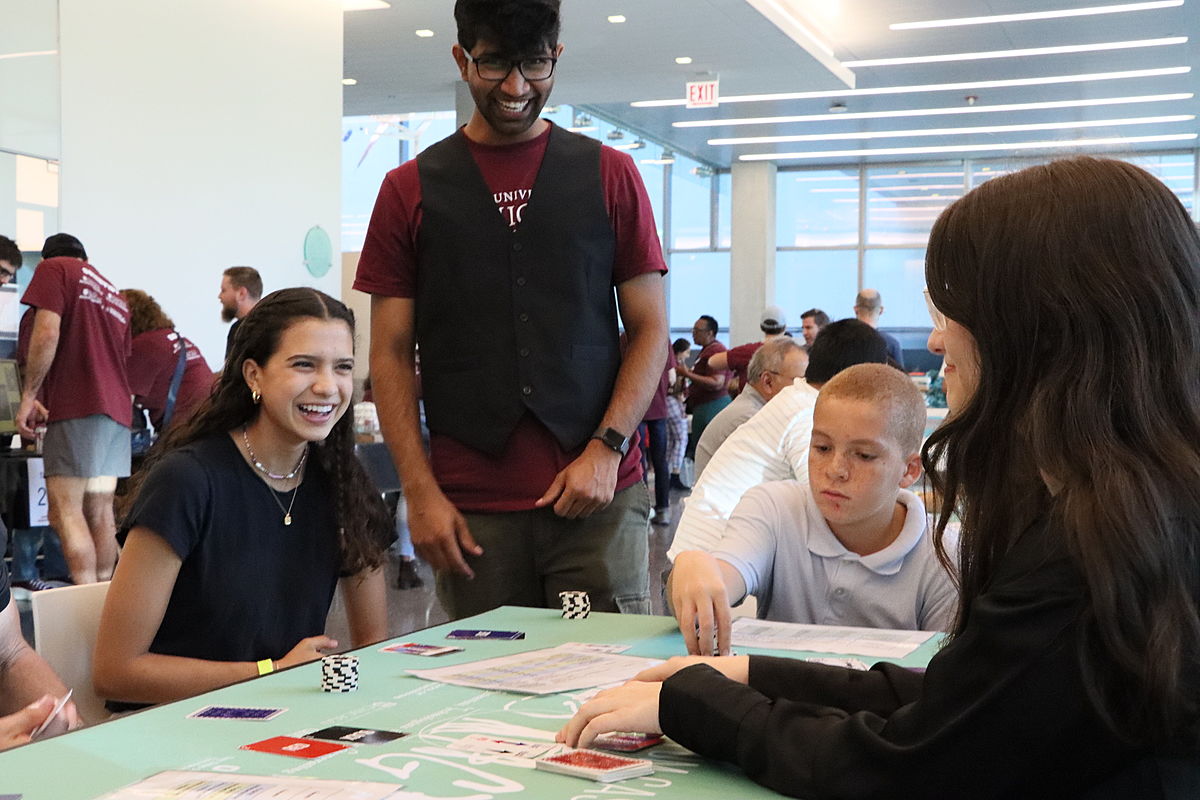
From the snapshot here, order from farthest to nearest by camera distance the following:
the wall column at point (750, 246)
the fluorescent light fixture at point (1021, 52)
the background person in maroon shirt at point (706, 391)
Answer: the wall column at point (750, 246) → the fluorescent light fixture at point (1021, 52) → the background person in maroon shirt at point (706, 391)

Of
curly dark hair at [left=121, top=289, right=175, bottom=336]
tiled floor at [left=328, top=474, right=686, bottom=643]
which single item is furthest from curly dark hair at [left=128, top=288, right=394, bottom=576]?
curly dark hair at [left=121, top=289, right=175, bottom=336]

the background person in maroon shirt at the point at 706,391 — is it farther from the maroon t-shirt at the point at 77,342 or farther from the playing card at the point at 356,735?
the playing card at the point at 356,735

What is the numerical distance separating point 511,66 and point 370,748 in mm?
1375

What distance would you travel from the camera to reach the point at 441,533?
7.52 ft

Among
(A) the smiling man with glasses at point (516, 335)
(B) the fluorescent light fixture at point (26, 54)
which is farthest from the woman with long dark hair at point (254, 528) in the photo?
(B) the fluorescent light fixture at point (26, 54)

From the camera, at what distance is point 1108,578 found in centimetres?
94

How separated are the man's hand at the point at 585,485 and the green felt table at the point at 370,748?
555 millimetres

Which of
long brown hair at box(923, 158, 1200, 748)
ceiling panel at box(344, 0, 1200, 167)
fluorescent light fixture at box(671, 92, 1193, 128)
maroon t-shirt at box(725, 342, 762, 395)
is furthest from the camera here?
fluorescent light fixture at box(671, 92, 1193, 128)

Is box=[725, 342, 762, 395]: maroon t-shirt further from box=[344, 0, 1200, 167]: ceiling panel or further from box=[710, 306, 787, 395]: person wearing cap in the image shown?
box=[344, 0, 1200, 167]: ceiling panel

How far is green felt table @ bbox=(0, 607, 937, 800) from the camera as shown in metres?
1.17

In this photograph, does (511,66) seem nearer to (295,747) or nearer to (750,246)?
(295,747)

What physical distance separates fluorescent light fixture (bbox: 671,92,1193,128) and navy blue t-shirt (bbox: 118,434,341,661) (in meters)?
12.3

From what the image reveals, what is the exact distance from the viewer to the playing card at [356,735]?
132 centimetres

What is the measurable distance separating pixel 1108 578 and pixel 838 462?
1.37m
